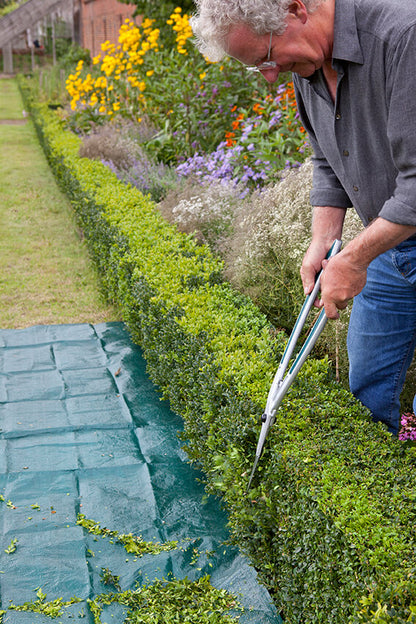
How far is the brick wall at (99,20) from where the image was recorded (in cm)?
1689

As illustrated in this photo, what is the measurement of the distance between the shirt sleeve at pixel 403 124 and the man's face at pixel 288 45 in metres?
0.24

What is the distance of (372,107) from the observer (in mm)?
1771

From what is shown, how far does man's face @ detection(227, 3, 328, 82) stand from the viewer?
5.69ft

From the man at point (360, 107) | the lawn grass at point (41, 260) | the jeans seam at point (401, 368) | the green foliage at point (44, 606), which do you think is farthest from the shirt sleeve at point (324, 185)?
the lawn grass at point (41, 260)

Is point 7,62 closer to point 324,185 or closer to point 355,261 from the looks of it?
point 324,185

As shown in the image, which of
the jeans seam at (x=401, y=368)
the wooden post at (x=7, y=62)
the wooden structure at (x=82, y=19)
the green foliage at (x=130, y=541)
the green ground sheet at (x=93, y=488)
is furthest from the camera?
the wooden post at (x=7, y=62)

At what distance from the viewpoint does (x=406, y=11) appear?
5.28 feet

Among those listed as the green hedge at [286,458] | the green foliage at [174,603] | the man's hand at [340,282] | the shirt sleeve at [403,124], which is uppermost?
the shirt sleeve at [403,124]

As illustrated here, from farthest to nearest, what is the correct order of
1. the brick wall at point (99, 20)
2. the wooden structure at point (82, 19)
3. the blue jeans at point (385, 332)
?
the wooden structure at point (82, 19)
the brick wall at point (99, 20)
the blue jeans at point (385, 332)

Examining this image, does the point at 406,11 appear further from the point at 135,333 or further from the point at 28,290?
the point at 28,290

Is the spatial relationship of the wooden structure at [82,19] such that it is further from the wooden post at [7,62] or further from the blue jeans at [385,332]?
the blue jeans at [385,332]

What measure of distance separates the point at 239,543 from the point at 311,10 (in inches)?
72.5

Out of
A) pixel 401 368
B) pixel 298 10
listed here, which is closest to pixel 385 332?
pixel 401 368

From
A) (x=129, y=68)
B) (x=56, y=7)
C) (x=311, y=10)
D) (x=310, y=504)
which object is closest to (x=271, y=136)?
(x=129, y=68)
